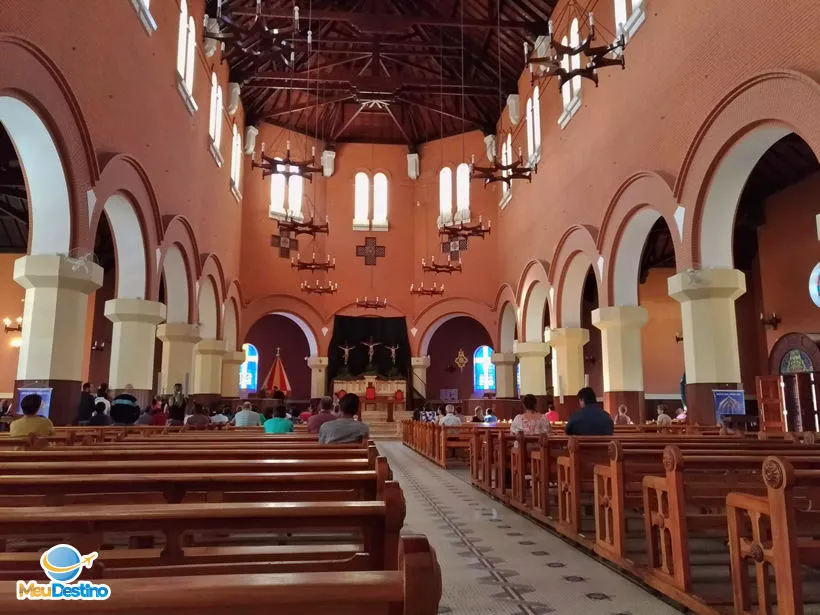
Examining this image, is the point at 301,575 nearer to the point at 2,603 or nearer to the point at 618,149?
the point at 2,603

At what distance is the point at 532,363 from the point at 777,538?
14479 millimetres

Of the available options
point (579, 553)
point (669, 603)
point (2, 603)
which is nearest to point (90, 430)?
point (579, 553)

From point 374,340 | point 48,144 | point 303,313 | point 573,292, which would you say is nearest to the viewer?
point 48,144

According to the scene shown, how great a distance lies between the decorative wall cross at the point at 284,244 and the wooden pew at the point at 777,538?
18396 millimetres

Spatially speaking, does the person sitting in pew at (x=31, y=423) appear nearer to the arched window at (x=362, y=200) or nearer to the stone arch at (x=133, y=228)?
the stone arch at (x=133, y=228)

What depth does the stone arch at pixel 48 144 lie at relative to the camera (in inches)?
267

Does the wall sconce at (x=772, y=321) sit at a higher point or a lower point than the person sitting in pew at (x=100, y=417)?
higher

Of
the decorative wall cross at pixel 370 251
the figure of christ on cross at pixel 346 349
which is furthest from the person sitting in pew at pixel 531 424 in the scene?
the decorative wall cross at pixel 370 251

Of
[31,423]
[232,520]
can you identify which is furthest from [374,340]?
[232,520]

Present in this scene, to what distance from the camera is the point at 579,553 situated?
4430 millimetres

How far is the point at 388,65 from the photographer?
1972cm

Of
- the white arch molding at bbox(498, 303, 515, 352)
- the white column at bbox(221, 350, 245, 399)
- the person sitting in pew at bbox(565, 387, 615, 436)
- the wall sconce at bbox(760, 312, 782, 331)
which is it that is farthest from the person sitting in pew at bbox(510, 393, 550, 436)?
the white column at bbox(221, 350, 245, 399)

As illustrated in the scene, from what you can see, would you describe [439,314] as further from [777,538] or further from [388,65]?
[777,538]

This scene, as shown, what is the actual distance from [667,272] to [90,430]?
15.7 meters
